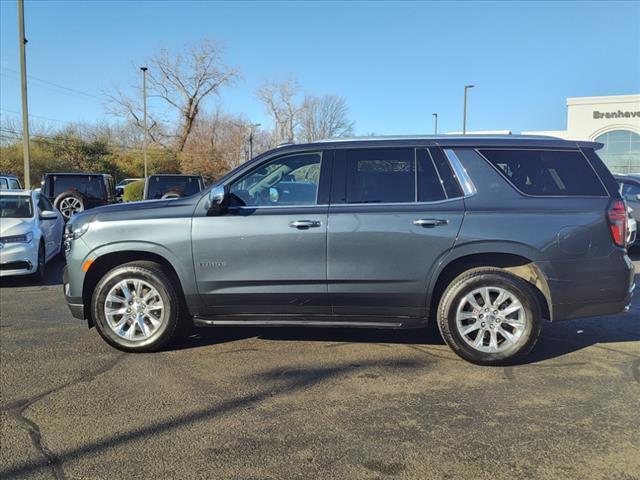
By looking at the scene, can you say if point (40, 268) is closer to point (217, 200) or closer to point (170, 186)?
point (217, 200)

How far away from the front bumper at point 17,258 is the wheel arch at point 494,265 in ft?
21.4

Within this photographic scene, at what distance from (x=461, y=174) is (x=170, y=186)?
10.8m

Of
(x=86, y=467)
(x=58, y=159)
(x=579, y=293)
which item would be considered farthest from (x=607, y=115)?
(x=86, y=467)

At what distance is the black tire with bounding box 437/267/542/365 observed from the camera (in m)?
4.40

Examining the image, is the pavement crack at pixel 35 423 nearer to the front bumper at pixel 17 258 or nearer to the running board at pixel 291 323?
the running board at pixel 291 323

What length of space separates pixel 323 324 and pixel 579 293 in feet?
7.24

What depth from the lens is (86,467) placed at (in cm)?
291

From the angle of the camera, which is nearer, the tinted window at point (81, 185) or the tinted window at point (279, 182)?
the tinted window at point (279, 182)

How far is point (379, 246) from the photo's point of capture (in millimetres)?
4438

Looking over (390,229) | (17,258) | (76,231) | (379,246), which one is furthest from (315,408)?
(17,258)

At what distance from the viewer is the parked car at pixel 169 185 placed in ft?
45.1

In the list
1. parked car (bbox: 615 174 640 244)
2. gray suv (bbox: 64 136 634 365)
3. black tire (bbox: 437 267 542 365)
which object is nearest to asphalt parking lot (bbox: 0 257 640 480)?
black tire (bbox: 437 267 542 365)

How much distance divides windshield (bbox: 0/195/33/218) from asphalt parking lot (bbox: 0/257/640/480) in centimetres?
421

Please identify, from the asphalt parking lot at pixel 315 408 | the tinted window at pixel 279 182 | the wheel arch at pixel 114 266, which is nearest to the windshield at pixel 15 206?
the asphalt parking lot at pixel 315 408
